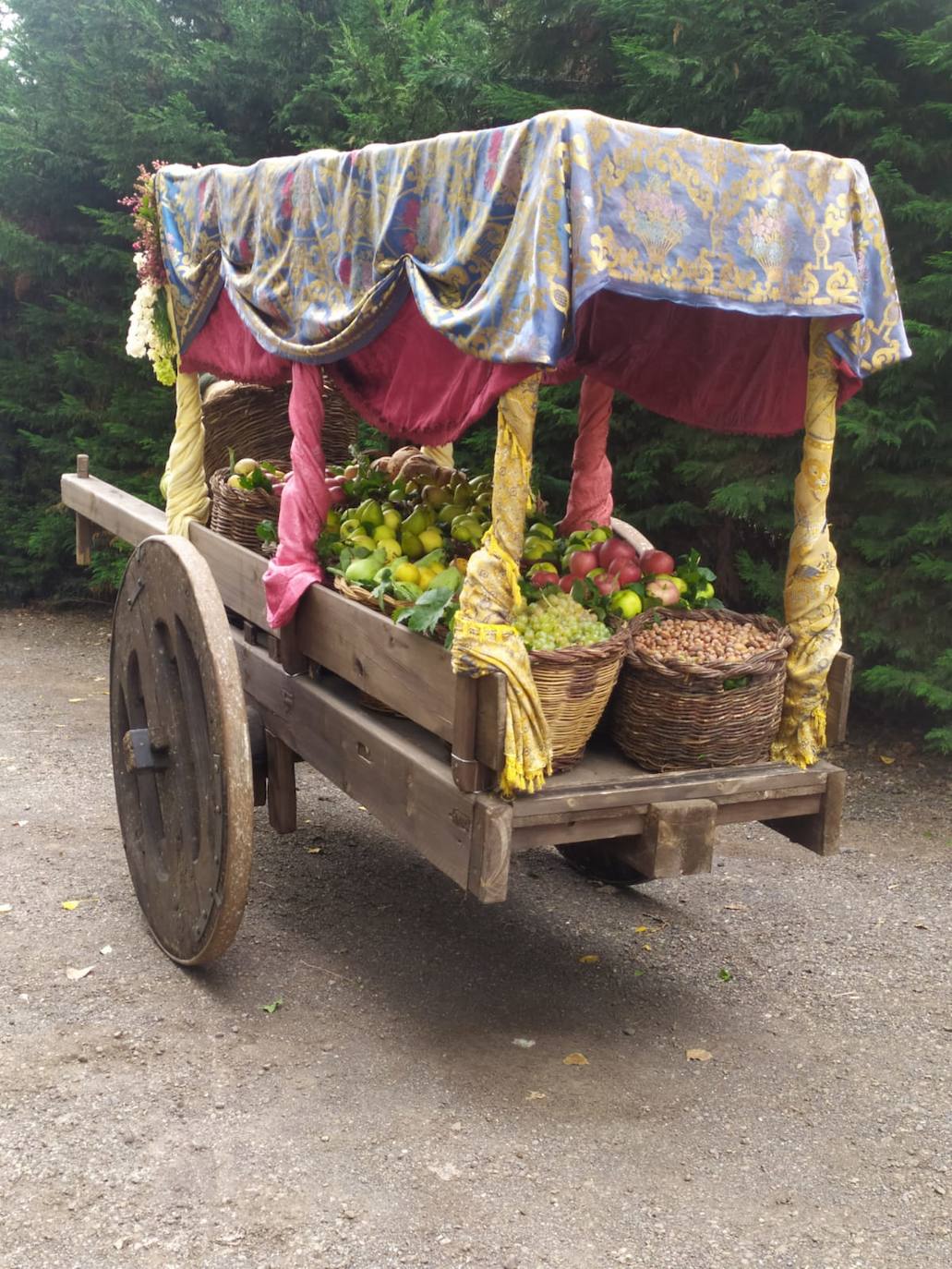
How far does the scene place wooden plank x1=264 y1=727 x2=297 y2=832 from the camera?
431 cm

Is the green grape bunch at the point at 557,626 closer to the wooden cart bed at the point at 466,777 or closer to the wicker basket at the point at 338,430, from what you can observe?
the wooden cart bed at the point at 466,777

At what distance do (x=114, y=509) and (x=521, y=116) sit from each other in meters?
3.17

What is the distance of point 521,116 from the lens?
6555mm

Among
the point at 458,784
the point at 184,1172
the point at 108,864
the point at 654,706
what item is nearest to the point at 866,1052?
the point at 654,706

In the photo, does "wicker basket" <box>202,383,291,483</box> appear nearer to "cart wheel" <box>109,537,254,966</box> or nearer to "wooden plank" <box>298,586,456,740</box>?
"cart wheel" <box>109,537,254,966</box>

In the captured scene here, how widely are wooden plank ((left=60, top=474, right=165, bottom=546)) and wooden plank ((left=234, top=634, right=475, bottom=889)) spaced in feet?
3.39

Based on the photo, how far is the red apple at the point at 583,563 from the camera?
3566mm

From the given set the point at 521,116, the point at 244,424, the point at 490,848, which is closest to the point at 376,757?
the point at 490,848

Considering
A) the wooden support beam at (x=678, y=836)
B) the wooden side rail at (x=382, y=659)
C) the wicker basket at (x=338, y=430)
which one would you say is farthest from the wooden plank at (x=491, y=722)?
the wicker basket at (x=338, y=430)

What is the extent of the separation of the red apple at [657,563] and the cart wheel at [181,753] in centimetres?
125

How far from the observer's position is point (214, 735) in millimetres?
3248

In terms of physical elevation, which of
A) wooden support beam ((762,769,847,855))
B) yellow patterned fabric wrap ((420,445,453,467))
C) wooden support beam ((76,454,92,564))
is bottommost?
wooden support beam ((762,769,847,855))

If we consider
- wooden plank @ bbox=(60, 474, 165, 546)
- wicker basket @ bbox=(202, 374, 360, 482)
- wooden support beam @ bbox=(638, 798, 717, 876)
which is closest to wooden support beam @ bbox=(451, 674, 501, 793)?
wooden support beam @ bbox=(638, 798, 717, 876)

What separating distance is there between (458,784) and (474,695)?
0.74 ft
